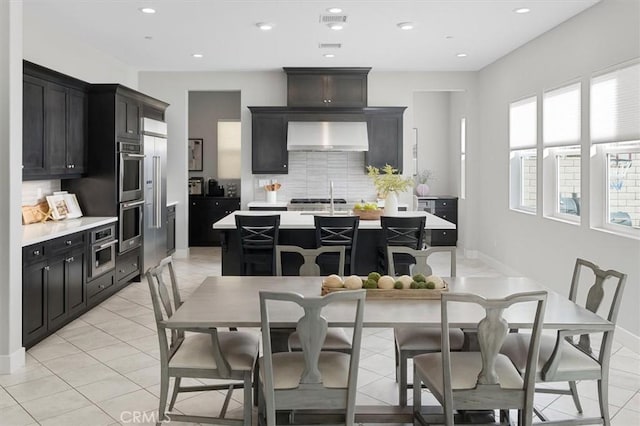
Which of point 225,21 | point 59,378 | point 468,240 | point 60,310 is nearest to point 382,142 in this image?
point 468,240

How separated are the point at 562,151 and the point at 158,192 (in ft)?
16.8

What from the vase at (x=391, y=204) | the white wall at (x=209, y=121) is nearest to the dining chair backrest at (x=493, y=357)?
the vase at (x=391, y=204)

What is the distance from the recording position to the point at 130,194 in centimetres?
672

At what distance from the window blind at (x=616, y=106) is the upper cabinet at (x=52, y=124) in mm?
5035

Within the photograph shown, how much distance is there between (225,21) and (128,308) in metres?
3.17

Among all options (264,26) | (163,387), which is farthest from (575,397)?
(264,26)

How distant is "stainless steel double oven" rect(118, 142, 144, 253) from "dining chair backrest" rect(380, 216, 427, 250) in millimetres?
3133

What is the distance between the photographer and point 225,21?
5.92 m

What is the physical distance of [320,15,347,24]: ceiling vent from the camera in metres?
5.68

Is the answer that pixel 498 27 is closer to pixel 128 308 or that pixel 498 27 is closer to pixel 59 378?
pixel 128 308

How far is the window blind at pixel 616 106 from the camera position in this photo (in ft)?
15.1

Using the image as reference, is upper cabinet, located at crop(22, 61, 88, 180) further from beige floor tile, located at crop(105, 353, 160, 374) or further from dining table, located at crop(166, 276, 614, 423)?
dining table, located at crop(166, 276, 614, 423)

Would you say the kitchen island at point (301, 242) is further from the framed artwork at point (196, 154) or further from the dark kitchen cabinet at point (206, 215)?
the framed artwork at point (196, 154)

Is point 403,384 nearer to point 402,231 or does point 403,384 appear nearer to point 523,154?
point 402,231
